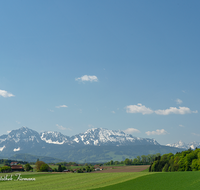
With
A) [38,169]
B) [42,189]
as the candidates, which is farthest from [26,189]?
[38,169]

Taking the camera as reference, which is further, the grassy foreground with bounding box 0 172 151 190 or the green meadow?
the grassy foreground with bounding box 0 172 151 190

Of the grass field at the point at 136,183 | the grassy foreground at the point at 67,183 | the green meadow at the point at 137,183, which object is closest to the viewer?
the grass field at the point at 136,183

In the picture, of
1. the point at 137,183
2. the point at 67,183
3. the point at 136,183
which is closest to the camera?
the point at 137,183

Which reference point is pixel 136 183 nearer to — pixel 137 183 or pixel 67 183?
pixel 137 183

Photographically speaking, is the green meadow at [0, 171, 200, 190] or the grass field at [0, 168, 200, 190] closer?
the grass field at [0, 168, 200, 190]

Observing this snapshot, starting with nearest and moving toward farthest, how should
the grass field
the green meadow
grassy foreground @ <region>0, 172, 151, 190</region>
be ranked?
the grass field, the green meadow, grassy foreground @ <region>0, 172, 151, 190</region>

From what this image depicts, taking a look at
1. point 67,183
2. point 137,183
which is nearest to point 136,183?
point 137,183

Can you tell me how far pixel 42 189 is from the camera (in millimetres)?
60781

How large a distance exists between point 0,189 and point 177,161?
89.8 meters

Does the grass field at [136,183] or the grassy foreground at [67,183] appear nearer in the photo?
the grass field at [136,183]

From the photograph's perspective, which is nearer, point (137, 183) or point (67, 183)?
point (137, 183)

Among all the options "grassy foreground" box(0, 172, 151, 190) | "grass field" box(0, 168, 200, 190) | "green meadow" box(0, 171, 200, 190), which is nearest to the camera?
"grass field" box(0, 168, 200, 190)

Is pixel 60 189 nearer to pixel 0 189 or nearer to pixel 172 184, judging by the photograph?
pixel 0 189

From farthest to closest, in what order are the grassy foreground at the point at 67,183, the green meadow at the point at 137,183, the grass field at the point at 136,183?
the grassy foreground at the point at 67,183, the green meadow at the point at 137,183, the grass field at the point at 136,183
